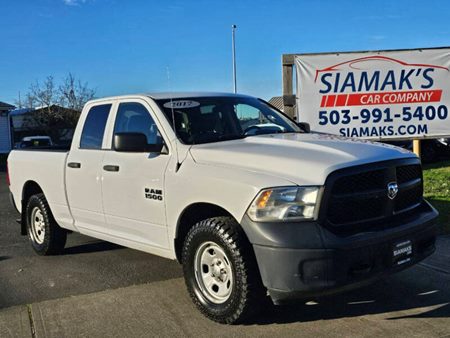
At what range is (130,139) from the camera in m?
4.59

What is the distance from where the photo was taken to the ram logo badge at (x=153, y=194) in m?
4.57

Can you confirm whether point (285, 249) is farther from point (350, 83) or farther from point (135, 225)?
point (350, 83)

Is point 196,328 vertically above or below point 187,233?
below

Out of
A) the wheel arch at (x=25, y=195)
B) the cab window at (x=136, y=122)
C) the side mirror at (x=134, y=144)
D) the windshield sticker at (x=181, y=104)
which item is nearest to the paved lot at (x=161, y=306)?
the wheel arch at (x=25, y=195)

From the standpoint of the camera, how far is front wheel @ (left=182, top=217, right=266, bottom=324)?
3803 mm

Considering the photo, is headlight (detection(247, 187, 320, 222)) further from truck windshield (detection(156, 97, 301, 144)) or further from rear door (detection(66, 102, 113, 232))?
rear door (detection(66, 102, 113, 232))

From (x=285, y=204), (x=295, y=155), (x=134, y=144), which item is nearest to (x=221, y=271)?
(x=285, y=204)

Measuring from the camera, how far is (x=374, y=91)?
34.2 ft

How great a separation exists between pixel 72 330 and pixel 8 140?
3384 centimetres

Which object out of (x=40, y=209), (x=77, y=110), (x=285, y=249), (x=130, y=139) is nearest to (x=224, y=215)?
(x=285, y=249)

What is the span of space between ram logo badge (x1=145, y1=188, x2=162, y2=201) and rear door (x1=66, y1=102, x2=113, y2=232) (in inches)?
32.8

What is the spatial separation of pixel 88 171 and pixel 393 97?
7102 millimetres

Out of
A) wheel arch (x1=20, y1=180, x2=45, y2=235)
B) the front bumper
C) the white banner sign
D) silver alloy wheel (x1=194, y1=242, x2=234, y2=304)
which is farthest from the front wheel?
the white banner sign

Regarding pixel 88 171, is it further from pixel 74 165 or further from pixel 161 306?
pixel 161 306
